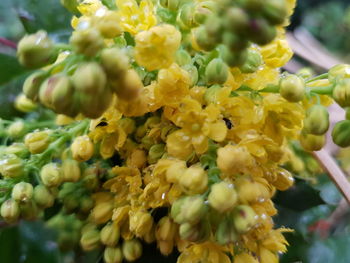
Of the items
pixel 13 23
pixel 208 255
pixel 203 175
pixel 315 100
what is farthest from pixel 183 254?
pixel 13 23

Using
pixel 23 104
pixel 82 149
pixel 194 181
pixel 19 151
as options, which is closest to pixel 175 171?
pixel 194 181

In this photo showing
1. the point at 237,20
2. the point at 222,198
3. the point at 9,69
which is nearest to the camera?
the point at 237,20

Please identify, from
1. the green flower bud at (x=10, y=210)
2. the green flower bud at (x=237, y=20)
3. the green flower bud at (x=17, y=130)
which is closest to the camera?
the green flower bud at (x=237, y=20)

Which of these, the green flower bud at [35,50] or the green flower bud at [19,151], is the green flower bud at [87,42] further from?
the green flower bud at [19,151]

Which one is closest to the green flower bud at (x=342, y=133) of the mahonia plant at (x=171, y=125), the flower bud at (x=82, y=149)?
the mahonia plant at (x=171, y=125)

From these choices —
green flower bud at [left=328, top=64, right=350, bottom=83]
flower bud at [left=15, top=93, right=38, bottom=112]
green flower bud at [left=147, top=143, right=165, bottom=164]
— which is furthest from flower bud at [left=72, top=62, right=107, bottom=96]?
flower bud at [left=15, top=93, right=38, bottom=112]

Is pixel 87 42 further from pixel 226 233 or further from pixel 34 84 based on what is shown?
pixel 226 233
